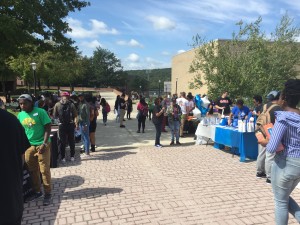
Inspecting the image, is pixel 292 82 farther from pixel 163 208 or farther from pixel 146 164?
pixel 146 164

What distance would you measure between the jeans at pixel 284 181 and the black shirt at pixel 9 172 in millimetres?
2502

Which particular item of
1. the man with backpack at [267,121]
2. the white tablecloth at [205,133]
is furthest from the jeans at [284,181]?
the white tablecloth at [205,133]

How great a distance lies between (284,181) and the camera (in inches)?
122

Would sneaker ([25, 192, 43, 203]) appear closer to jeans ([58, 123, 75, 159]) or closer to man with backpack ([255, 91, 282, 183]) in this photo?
jeans ([58, 123, 75, 159])

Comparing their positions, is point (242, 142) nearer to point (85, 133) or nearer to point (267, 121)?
point (267, 121)

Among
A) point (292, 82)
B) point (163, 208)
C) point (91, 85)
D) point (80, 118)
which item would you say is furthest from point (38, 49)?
point (91, 85)

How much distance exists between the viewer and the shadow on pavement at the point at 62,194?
464 cm

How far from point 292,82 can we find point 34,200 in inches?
176

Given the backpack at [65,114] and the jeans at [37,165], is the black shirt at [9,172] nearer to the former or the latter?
the jeans at [37,165]

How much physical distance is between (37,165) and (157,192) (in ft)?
7.23

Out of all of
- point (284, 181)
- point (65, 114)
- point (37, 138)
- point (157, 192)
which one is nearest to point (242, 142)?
point (157, 192)

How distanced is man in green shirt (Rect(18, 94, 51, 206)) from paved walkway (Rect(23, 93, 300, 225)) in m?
0.52

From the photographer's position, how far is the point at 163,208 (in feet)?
15.9

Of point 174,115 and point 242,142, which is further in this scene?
point 174,115
